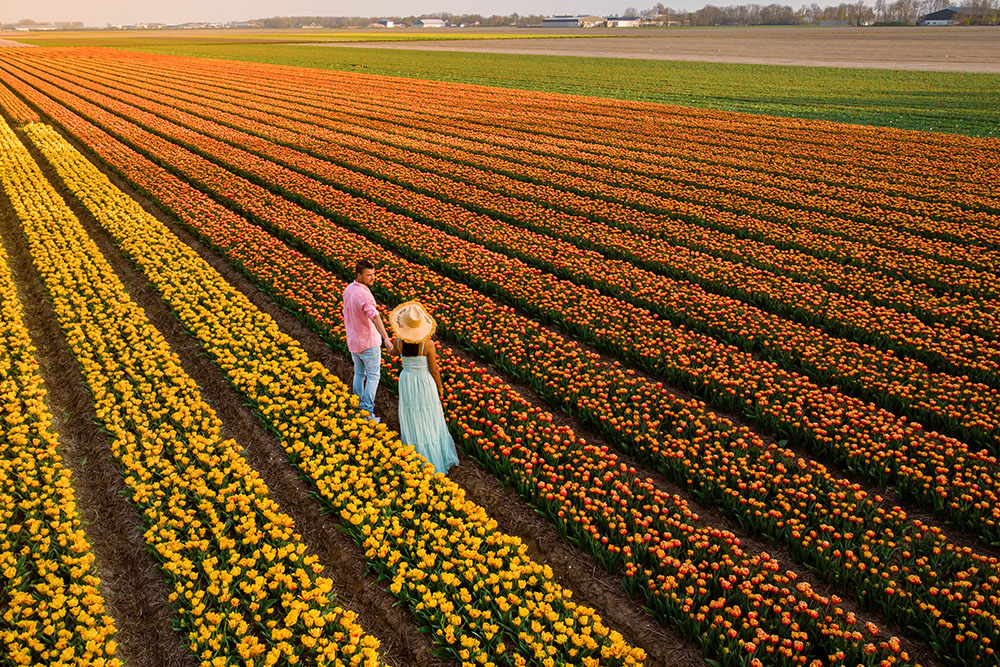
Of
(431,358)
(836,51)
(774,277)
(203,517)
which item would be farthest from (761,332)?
(836,51)

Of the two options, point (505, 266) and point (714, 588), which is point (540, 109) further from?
point (714, 588)

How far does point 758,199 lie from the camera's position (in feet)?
59.1

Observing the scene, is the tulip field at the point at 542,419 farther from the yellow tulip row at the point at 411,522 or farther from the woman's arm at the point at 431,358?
the woman's arm at the point at 431,358

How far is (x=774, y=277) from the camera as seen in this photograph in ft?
39.9

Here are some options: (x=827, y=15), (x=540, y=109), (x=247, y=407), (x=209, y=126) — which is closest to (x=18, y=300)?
(x=247, y=407)

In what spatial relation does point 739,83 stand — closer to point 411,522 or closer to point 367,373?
point 367,373

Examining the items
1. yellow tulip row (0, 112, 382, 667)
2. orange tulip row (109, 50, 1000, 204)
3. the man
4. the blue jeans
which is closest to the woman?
the man

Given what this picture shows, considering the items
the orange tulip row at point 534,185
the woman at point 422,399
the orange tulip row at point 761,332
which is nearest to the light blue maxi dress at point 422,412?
the woman at point 422,399

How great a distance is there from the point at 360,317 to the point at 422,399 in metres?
1.27

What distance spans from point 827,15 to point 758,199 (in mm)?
199187

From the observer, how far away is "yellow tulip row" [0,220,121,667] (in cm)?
492

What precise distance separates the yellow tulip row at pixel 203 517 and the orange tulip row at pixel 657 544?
7.17 ft

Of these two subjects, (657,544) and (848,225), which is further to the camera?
(848,225)

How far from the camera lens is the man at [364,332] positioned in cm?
737
